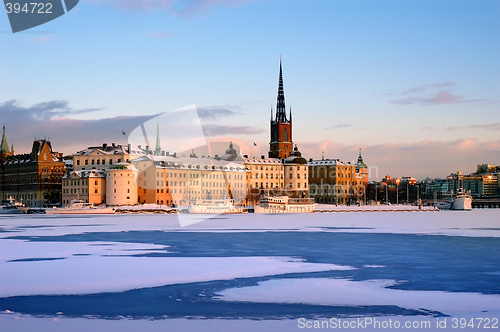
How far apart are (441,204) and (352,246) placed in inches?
4731

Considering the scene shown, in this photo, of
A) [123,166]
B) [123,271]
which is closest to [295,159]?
[123,166]

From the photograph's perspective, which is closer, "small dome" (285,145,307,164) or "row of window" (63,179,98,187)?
"row of window" (63,179,98,187)

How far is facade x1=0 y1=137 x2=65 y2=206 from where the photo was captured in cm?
14050

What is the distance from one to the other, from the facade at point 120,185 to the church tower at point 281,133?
68173 mm

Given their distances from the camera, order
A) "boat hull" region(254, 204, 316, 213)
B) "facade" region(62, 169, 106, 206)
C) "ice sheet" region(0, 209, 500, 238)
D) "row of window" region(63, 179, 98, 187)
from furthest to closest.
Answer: "row of window" region(63, 179, 98, 187) < "facade" region(62, 169, 106, 206) < "boat hull" region(254, 204, 316, 213) < "ice sheet" region(0, 209, 500, 238)

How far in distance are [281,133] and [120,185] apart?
247ft

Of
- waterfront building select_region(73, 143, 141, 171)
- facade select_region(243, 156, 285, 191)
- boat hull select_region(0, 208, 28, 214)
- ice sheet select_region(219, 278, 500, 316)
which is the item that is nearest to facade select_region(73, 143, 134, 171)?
waterfront building select_region(73, 143, 141, 171)

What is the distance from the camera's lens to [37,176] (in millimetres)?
141500

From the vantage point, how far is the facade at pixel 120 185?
118m

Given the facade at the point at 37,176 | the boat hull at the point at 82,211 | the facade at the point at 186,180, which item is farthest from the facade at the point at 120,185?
the facade at the point at 37,176

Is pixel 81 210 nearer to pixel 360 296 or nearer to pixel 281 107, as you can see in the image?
pixel 281 107

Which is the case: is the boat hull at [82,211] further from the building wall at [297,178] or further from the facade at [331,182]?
the facade at [331,182]

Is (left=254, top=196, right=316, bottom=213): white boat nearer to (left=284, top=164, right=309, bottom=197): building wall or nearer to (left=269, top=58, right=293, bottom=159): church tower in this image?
(left=284, top=164, right=309, bottom=197): building wall

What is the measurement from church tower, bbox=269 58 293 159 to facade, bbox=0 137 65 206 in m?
61.7
